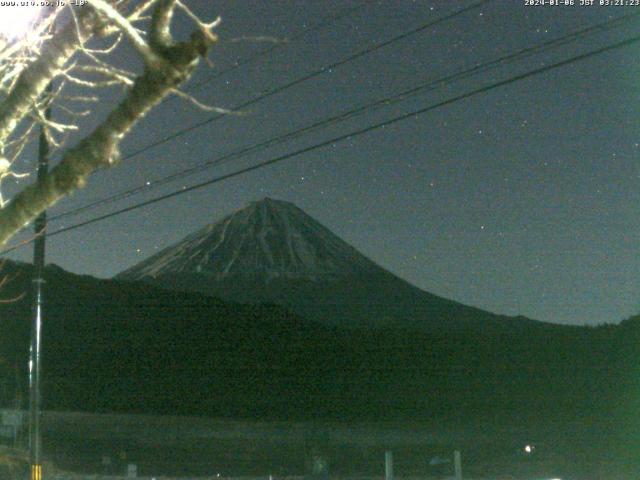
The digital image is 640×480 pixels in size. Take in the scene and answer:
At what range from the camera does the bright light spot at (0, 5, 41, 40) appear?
23.1 ft

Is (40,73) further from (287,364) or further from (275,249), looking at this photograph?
(275,249)

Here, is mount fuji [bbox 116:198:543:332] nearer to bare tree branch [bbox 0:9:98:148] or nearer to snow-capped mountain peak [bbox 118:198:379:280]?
snow-capped mountain peak [bbox 118:198:379:280]

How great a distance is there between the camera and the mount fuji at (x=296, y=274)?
157 meters

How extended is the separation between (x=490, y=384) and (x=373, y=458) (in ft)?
119

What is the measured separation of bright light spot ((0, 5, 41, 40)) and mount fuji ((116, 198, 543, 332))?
142m

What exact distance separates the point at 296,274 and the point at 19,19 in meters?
173

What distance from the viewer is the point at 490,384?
76.1m

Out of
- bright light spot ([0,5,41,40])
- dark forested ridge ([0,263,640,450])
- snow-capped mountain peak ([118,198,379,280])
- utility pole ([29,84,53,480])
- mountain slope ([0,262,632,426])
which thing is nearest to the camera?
bright light spot ([0,5,41,40])

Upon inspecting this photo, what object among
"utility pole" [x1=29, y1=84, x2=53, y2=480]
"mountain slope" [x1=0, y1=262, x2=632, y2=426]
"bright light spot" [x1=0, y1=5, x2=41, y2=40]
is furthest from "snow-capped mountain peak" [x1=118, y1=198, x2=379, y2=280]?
"bright light spot" [x1=0, y1=5, x2=41, y2=40]

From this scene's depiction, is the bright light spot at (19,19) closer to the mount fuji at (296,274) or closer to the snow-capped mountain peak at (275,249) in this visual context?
the mount fuji at (296,274)

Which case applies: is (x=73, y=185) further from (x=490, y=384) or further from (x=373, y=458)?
(x=490, y=384)

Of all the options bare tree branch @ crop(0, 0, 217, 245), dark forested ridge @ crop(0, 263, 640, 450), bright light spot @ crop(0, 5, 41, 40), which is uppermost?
dark forested ridge @ crop(0, 263, 640, 450)

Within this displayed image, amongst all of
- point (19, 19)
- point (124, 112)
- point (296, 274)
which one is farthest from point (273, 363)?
point (296, 274)

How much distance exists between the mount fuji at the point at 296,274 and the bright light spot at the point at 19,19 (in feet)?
467
